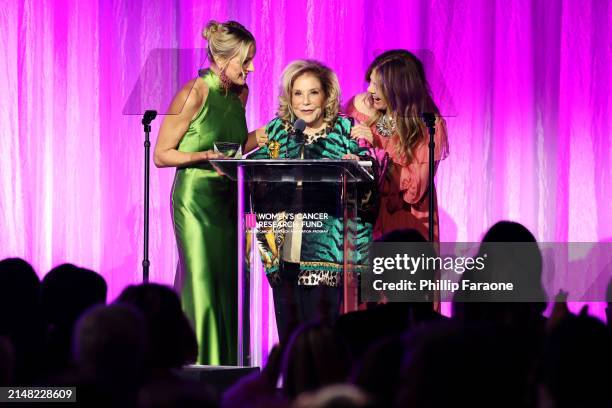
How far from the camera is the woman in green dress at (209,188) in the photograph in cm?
556

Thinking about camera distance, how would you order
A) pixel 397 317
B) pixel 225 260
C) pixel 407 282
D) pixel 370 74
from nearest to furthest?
pixel 397 317 < pixel 407 282 < pixel 225 260 < pixel 370 74

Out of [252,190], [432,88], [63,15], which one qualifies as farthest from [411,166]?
[63,15]

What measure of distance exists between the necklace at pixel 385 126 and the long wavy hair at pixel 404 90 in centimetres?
3

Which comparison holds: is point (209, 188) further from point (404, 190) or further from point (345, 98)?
point (404, 190)

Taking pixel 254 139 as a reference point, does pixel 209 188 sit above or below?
below

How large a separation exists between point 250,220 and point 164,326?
186 cm

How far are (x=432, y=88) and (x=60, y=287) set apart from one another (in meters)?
3.15

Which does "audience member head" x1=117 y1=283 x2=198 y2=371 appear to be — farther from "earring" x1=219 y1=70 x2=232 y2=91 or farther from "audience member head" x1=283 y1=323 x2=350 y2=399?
"earring" x1=219 y1=70 x2=232 y2=91

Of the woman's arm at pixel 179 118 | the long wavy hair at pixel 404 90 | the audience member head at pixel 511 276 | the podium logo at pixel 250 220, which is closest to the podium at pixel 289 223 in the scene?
the podium logo at pixel 250 220

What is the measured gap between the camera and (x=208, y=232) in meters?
5.67

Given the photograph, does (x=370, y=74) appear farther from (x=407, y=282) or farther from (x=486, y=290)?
(x=486, y=290)

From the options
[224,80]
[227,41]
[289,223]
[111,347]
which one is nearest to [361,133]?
[224,80]

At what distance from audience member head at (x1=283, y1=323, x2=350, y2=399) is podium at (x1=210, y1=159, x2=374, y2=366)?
2.25m

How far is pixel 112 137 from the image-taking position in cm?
673
